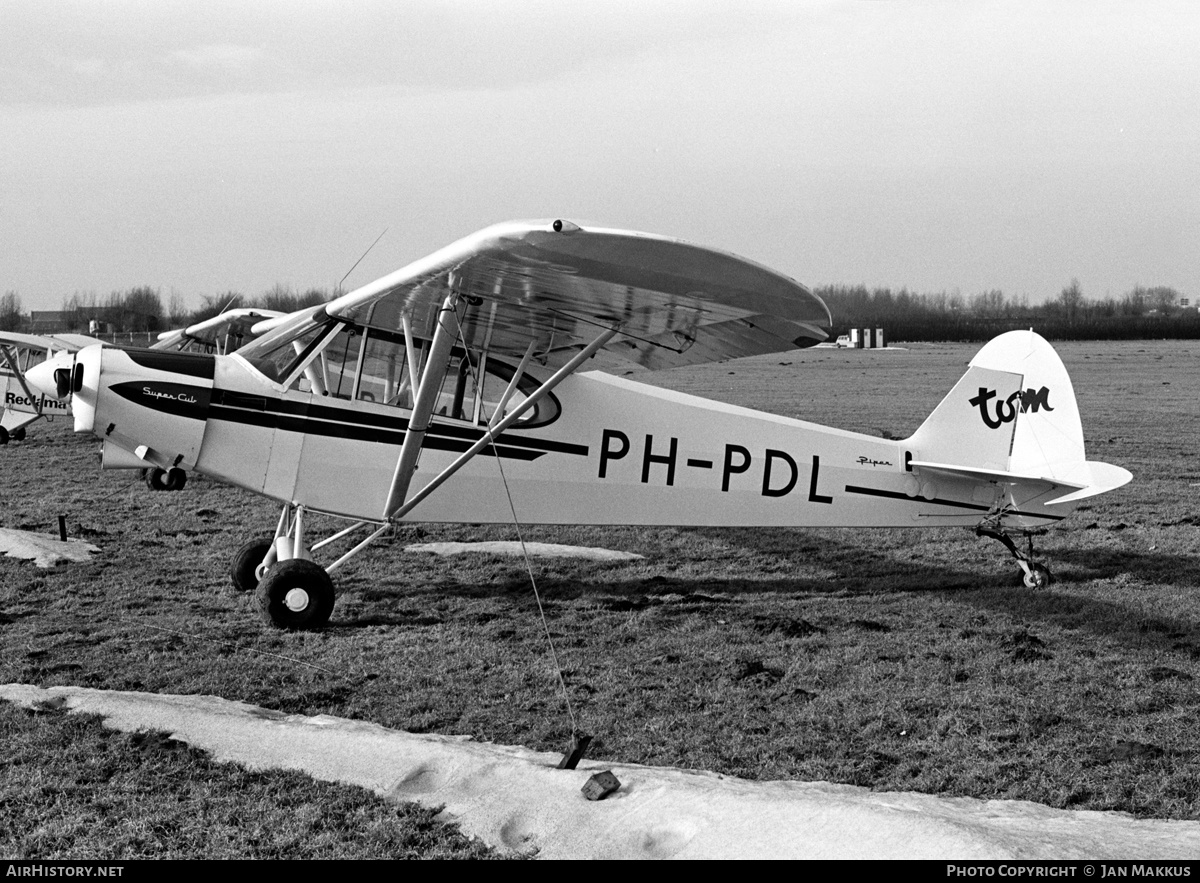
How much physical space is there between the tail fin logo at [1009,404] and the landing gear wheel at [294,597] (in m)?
5.22

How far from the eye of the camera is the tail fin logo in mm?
8852

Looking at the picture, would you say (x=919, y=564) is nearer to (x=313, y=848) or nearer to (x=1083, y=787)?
(x=1083, y=787)

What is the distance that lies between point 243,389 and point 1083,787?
5.59 m

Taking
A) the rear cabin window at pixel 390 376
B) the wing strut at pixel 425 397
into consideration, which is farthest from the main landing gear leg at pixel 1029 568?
the wing strut at pixel 425 397

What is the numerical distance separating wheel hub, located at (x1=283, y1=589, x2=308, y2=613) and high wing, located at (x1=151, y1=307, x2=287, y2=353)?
42.2 ft

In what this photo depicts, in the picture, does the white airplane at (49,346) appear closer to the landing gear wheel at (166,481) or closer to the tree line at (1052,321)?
the landing gear wheel at (166,481)

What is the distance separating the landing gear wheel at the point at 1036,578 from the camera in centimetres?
829

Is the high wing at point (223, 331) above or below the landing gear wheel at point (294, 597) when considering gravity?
above

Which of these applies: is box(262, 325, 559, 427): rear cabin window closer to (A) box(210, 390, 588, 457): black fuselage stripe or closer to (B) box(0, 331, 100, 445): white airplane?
(A) box(210, 390, 588, 457): black fuselage stripe

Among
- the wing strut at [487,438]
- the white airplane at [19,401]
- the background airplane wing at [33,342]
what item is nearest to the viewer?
the wing strut at [487,438]

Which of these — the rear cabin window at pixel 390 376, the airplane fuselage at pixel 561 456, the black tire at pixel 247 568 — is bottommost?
the black tire at pixel 247 568

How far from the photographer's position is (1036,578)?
832 centimetres

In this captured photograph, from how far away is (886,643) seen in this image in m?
6.75
